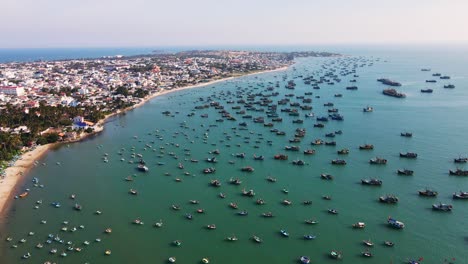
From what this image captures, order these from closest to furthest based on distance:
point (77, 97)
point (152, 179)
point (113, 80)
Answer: point (152, 179), point (77, 97), point (113, 80)

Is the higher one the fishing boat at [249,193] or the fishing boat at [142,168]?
the fishing boat at [142,168]

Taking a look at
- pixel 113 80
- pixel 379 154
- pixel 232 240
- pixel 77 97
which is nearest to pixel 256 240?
pixel 232 240

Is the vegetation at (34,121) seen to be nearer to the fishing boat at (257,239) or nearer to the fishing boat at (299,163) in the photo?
the fishing boat at (257,239)

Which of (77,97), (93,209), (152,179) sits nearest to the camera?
(93,209)

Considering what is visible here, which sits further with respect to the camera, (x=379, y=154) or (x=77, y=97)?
(x=77, y=97)

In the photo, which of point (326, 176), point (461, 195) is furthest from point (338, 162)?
point (461, 195)

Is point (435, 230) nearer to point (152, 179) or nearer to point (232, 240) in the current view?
point (232, 240)

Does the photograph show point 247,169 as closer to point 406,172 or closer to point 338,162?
point 338,162

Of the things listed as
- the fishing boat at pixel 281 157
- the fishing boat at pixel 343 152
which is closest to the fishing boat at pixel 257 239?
the fishing boat at pixel 281 157
